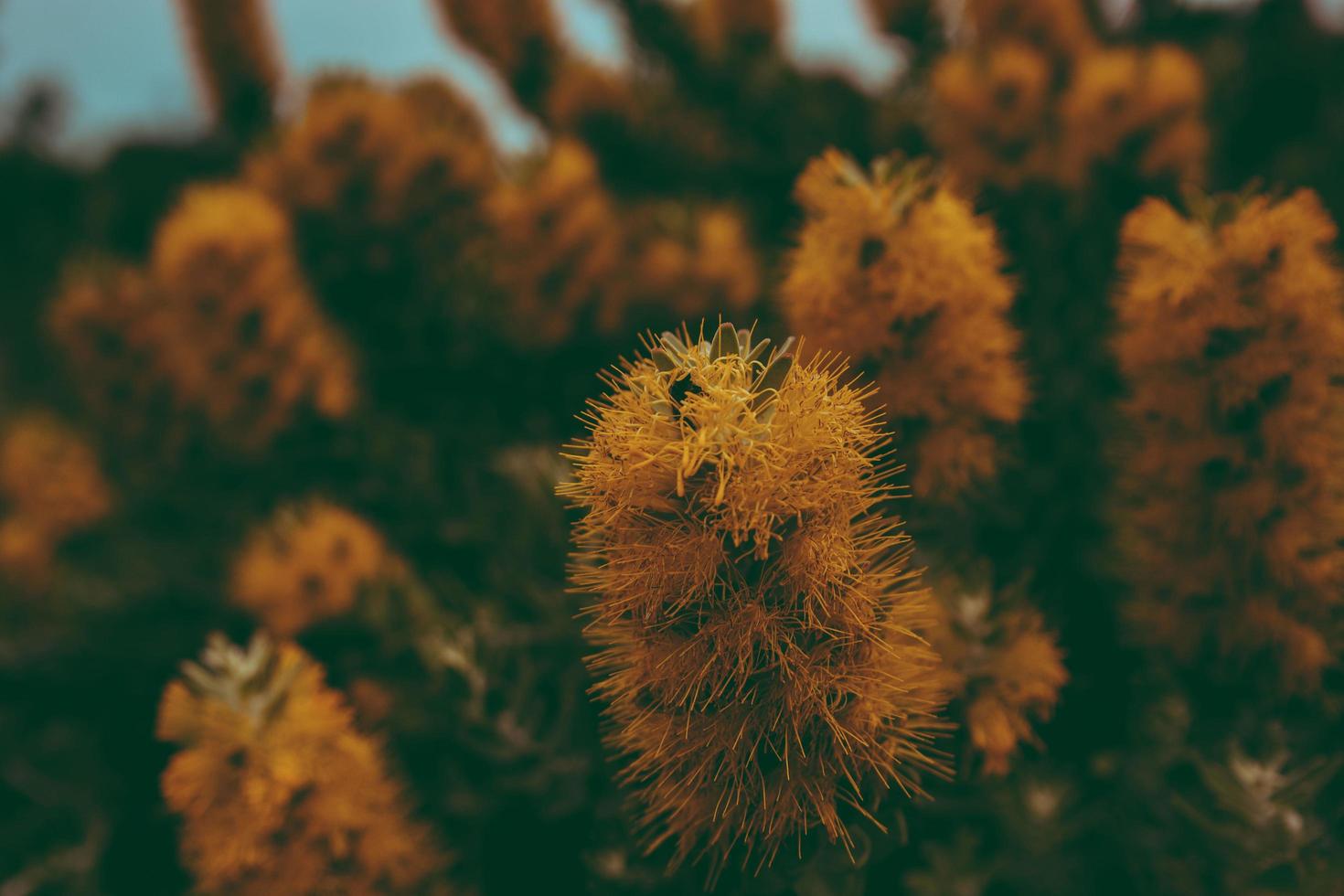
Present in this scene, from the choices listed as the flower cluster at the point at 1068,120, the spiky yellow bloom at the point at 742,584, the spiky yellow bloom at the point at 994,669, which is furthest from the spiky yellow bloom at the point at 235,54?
the spiky yellow bloom at the point at 994,669

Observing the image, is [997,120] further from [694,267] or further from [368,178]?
[368,178]

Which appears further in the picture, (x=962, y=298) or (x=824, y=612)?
(x=962, y=298)

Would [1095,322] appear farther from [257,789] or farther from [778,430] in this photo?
[257,789]

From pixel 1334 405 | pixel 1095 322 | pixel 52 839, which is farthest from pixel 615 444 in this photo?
pixel 52 839

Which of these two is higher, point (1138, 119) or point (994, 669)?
point (1138, 119)

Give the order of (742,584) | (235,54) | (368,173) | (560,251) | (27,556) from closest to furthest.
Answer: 1. (742,584)
2. (560,251)
3. (368,173)
4. (27,556)
5. (235,54)

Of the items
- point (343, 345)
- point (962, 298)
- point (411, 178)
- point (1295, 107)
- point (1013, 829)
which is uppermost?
point (1295, 107)

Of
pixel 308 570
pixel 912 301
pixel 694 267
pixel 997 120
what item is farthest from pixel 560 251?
pixel 912 301

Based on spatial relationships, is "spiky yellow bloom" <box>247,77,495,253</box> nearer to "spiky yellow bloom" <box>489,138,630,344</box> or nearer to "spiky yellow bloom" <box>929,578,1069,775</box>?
Result: "spiky yellow bloom" <box>489,138,630,344</box>
